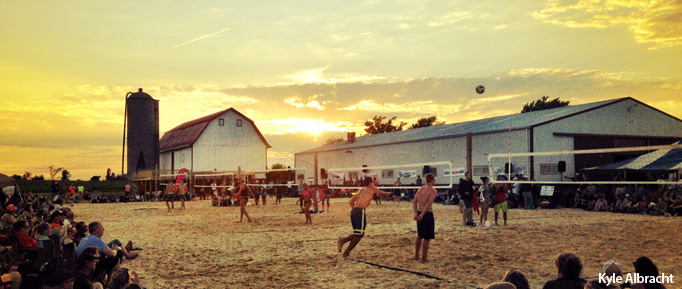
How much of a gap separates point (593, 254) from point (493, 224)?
7.12 m

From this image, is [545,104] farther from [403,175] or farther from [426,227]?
[426,227]

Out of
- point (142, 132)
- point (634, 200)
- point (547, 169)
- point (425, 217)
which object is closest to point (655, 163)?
point (634, 200)

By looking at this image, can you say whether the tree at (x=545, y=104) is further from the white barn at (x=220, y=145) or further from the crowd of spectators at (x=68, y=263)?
the crowd of spectators at (x=68, y=263)

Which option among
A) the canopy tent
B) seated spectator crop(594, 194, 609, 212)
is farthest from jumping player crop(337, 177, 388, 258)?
the canopy tent

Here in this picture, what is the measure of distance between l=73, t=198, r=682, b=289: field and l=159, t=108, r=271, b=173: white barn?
3507 centimetres

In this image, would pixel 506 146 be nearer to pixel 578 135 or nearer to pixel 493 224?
pixel 578 135

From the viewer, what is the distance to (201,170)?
54.0m

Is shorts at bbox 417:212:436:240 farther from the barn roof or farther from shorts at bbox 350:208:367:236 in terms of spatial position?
the barn roof

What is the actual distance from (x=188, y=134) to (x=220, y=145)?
4.62 metres

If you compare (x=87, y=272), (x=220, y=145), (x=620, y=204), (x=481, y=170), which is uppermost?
(x=220, y=145)

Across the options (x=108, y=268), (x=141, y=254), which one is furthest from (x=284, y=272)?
(x=141, y=254)

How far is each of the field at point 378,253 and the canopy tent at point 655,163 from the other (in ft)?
32.5

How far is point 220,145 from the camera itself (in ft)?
181

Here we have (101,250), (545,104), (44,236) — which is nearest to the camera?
(101,250)
